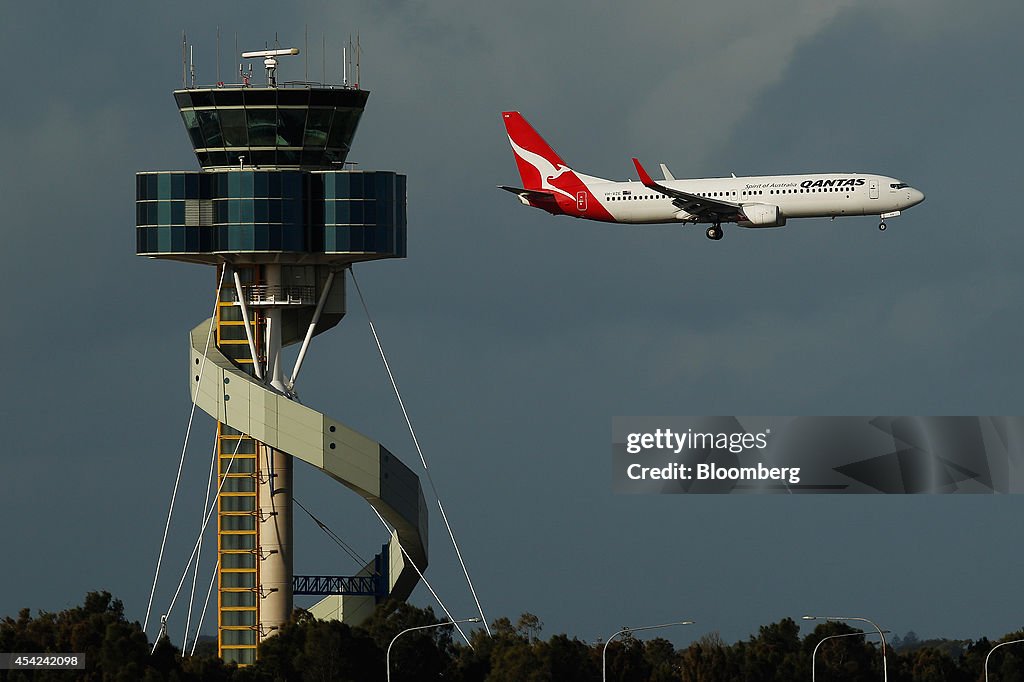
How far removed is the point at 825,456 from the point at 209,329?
57318mm

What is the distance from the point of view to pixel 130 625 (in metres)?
150

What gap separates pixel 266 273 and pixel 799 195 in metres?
38.3

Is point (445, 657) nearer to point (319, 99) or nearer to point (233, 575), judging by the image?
point (233, 575)

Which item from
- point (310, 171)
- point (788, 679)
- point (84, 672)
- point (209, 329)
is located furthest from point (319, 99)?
point (788, 679)

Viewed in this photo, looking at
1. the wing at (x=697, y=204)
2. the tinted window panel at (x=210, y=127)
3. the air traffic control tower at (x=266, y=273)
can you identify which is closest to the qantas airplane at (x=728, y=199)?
the wing at (x=697, y=204)

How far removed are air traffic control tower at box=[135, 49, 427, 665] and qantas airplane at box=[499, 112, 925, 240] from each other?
12728mm

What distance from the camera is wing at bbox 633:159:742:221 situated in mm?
151125

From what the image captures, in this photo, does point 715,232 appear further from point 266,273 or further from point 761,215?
point 266,273

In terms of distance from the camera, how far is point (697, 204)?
500ft

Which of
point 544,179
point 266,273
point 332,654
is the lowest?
point 332,654

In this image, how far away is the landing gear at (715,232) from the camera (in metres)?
152

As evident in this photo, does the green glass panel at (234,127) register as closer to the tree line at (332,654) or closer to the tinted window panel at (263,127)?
the tinted window panel at (263,127)

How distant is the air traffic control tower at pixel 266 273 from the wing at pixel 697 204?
62.4 ft

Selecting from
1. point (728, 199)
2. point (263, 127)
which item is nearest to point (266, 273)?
point (263, 127)
